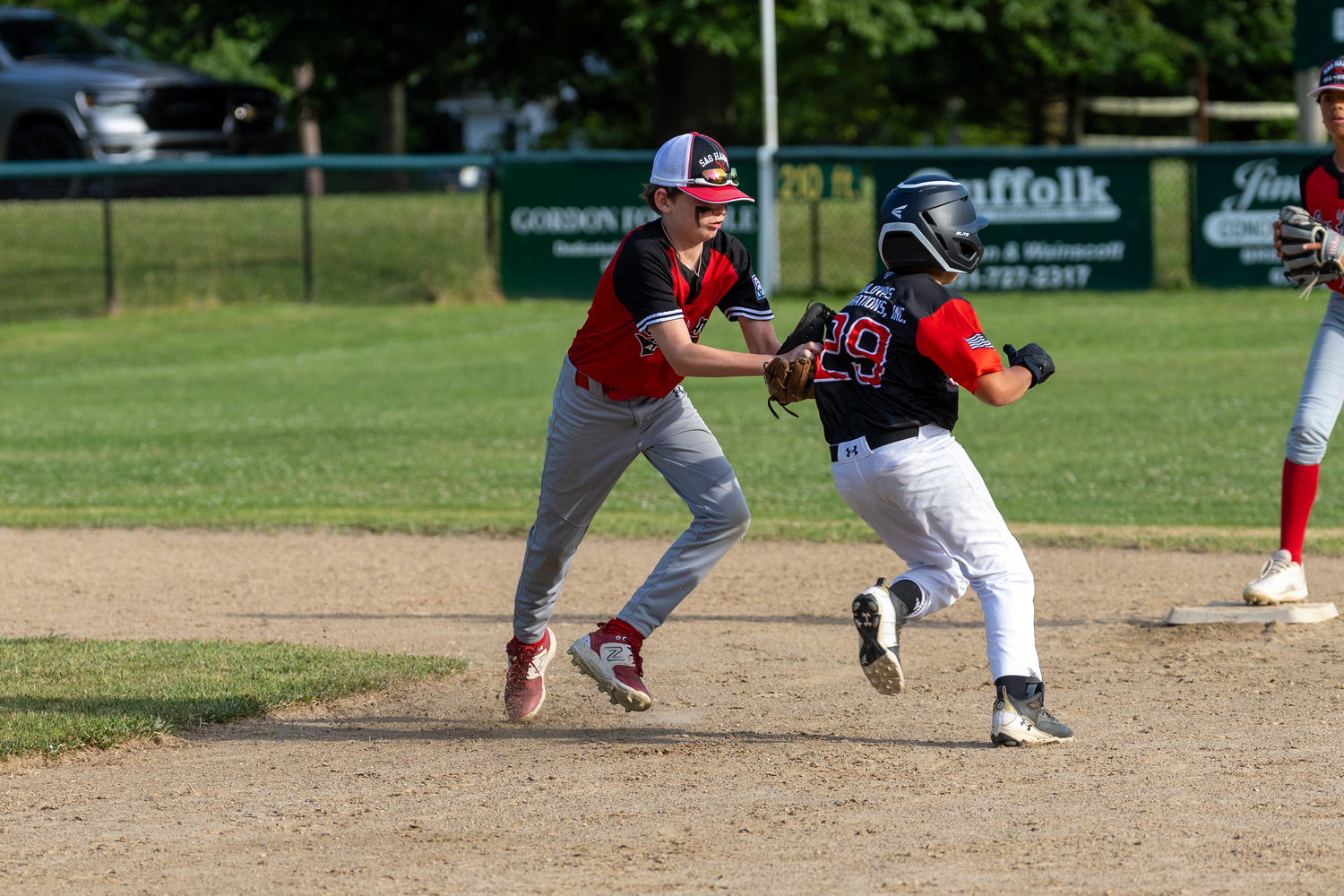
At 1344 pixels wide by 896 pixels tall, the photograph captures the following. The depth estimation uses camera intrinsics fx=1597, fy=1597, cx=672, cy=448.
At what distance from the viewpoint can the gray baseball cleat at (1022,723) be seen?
4.88 m

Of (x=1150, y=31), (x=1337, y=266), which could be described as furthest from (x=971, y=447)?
(x=1150, y=31)

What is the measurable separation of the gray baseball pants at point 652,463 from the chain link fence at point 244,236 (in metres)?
17.7

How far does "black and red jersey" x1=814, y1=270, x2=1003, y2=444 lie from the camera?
4.56 m

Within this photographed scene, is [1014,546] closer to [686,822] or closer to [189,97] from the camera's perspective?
[686,822]

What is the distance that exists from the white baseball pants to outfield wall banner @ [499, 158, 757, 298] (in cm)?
1751

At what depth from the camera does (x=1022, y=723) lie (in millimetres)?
4898

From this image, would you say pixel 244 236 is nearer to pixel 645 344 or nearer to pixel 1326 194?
pixel 1326 194

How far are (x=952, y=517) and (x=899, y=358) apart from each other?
0.51 metres

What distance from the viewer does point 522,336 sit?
19.3 meters

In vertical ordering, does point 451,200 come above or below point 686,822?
above

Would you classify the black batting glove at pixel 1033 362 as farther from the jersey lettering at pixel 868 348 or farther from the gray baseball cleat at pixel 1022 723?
the gray baseball cleat at pixel 1022 723

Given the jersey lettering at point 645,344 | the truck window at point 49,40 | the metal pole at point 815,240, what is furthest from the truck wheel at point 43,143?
the jersey lettering at point 645,344

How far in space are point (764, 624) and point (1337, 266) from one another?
9.01 feet


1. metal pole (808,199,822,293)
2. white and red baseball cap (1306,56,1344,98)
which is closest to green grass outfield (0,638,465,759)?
white and red baseball cap (1306,56,1344,98)
